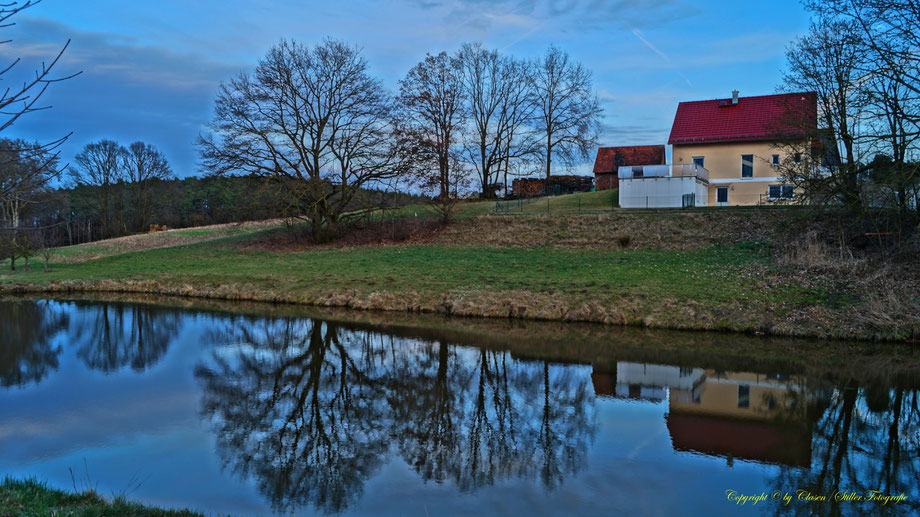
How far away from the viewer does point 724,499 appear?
21.0 ft

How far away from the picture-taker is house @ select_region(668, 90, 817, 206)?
3959 cm

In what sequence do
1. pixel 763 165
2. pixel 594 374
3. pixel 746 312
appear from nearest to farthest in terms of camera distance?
pixel 594 374
pixel 746 312
pixel 763 165

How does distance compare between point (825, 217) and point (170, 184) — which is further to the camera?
point (170, 184)

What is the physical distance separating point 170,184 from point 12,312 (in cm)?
4766

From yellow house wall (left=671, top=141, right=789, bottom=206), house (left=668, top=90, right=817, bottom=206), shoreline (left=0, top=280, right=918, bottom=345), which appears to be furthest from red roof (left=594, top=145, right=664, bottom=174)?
shoreline (left=0, top=280, right=918, bottom=345)

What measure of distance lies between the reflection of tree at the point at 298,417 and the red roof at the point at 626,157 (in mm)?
47049

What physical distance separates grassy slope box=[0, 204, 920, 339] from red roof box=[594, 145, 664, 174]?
25.5 m

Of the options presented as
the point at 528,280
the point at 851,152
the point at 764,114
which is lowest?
the point at 528,280

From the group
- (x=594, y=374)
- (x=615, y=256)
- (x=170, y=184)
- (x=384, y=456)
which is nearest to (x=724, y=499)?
(x=384, y=456)

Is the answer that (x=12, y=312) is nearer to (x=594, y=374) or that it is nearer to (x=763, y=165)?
(x=594, y=374)

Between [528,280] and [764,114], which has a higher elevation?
[764,114]

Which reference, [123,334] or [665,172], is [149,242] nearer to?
[123,334]

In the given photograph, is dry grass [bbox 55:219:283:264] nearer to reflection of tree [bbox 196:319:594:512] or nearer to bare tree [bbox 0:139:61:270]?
reflection of tree [bbox 196:319:594:512]

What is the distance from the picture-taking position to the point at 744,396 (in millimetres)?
10461
